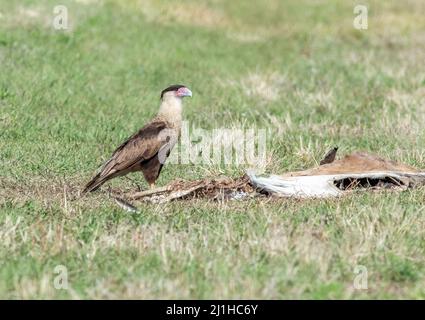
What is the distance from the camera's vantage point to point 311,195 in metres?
9.87

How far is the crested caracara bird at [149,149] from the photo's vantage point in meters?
10.5

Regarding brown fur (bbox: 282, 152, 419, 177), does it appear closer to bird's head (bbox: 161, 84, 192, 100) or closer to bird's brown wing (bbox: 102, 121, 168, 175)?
bird's brown wing (bbox: 102, 121, 168, 175)

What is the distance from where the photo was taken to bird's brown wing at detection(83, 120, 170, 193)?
10.3m

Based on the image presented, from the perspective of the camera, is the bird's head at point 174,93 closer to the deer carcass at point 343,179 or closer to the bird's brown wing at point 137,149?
the bird's brown wing at point 137,149

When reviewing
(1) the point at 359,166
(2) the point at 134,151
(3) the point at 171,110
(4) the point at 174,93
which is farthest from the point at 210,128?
(1) the point at 359,166

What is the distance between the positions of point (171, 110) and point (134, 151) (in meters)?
0.86

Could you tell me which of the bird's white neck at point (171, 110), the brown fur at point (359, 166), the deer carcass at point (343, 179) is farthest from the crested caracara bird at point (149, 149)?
the brown fur at point (359, 166)

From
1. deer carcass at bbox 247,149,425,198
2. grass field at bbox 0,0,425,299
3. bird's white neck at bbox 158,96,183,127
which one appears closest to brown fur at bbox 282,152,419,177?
deer carcass at bbox 247,149,425,198

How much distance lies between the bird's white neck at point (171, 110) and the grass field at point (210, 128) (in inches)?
25.0

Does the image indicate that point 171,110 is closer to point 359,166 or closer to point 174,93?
point 174,93

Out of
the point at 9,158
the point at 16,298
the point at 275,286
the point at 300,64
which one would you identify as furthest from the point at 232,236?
the point at 300,64

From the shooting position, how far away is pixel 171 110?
1134cm
